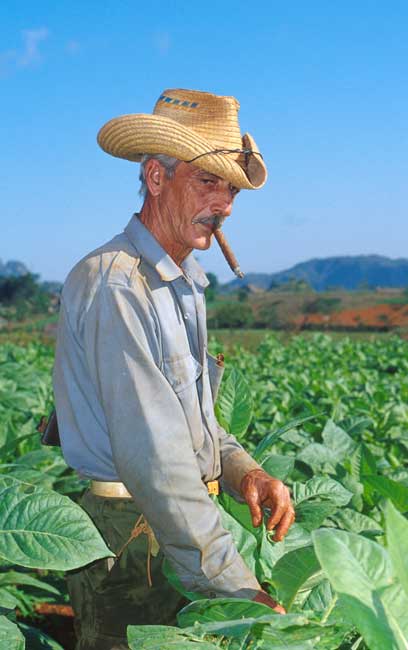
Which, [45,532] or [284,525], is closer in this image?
[45,532]

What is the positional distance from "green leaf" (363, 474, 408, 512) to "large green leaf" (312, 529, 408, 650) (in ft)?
3.36

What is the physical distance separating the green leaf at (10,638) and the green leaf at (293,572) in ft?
1.84

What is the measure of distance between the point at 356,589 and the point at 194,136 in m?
1.33

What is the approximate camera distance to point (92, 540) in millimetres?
1680

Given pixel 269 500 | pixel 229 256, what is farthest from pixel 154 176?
pixel 269 500

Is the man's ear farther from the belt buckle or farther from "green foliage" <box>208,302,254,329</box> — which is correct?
"green foliage" <box>208,302,254,329</box>

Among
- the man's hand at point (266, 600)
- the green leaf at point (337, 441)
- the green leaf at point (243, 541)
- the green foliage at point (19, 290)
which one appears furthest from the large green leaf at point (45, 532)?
the green foliage at point (19, 290)

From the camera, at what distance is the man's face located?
2.29 m

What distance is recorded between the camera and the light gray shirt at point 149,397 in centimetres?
195

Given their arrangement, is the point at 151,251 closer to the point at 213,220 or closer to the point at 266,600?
the point at 213,220

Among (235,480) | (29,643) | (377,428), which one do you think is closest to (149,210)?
(235,480)

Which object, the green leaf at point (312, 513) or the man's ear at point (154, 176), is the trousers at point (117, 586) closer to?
the green leaf at point (312, 513)

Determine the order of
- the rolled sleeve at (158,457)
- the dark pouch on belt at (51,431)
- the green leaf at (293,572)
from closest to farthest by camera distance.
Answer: the green leaf at (293,572) → the rolled sleeve at (158,457) → the dark pouch on belt at (51,431)

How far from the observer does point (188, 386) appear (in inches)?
87.4
